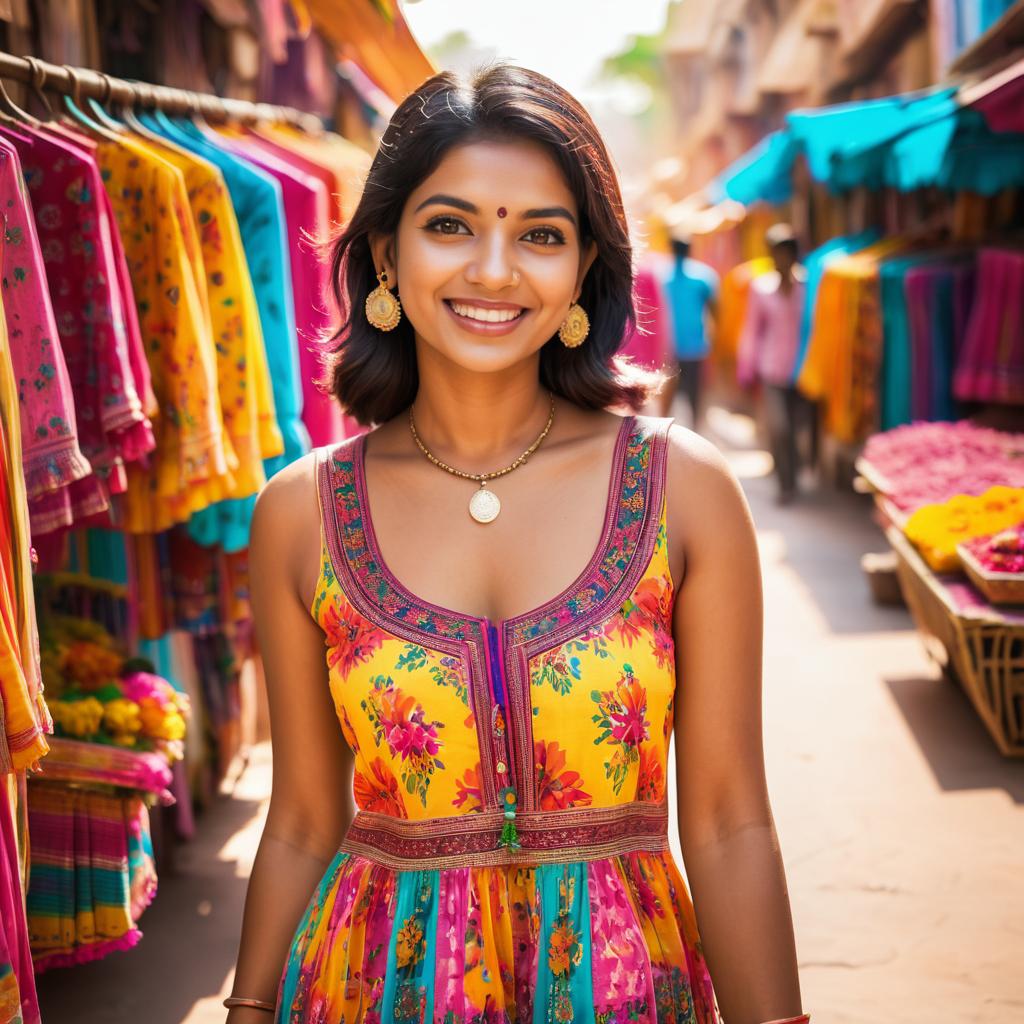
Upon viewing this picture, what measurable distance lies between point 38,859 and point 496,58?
2.11 m

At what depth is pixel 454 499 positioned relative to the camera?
197 centimetres

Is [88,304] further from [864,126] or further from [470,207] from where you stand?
[864,126]

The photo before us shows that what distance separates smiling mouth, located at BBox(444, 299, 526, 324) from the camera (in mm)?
1855

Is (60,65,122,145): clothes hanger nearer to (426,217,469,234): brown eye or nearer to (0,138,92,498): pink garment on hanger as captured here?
(0,138,92,498): pink garment on hanger

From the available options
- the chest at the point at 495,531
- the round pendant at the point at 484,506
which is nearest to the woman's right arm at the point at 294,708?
the chest at the point at 495,531

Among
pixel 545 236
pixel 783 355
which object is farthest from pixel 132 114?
pixel 783 355

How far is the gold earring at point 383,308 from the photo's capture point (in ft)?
6.73

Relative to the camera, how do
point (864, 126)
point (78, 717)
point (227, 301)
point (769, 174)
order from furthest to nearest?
point (769, 174) → point (864, 126) → point (227, 301) → point (78, 717)

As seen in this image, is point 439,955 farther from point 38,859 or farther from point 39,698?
point 38,859

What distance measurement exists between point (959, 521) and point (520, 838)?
11.5 ft

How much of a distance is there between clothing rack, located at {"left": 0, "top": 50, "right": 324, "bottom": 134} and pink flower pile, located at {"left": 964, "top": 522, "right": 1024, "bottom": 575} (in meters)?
2.92

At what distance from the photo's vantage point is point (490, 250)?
183 centimetres

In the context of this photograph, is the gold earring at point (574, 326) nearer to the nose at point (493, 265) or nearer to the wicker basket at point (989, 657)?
the nose at point (493, 265)

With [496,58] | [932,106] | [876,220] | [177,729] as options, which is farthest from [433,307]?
[876,220]
